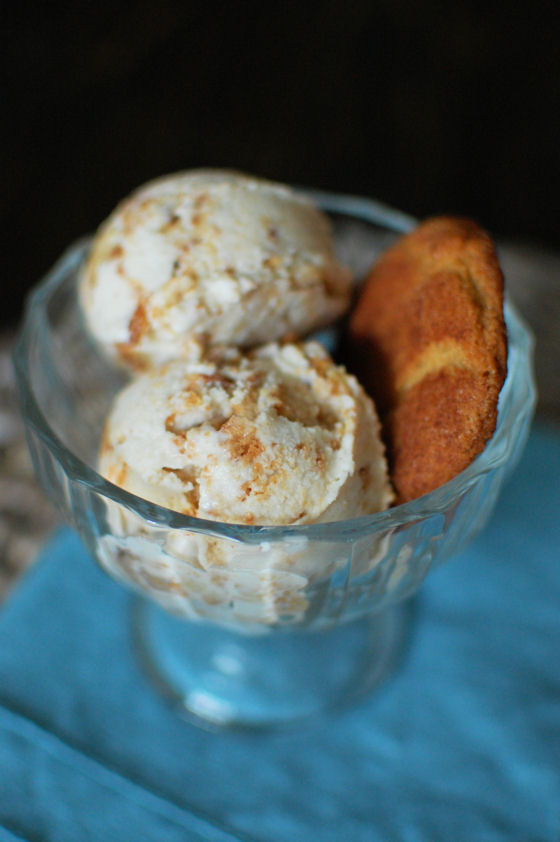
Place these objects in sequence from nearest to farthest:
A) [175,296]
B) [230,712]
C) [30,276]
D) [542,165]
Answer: [175,296]
[230,712]
[30,276]
[542,165]

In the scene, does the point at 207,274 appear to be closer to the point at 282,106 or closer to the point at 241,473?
the point at 241,473

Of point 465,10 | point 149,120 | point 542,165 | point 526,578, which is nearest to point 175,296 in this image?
point 526,578

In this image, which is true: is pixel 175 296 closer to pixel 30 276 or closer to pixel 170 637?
pixel 170 637

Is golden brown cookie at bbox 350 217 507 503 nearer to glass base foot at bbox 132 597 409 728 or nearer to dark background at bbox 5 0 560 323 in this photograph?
glass base foot at bbox 132 597 409 728

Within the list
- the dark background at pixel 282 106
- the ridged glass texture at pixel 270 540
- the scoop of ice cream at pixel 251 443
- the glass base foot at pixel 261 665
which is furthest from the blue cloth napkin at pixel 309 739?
the dark background at pixel 282 106

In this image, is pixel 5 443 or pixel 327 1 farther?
pixel 327 1

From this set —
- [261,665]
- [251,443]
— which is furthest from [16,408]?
[251,443]

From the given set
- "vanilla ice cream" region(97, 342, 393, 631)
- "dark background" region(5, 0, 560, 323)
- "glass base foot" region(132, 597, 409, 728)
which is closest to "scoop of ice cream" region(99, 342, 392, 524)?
"vanilla ice cream" region(97, 342, 393, 631)
